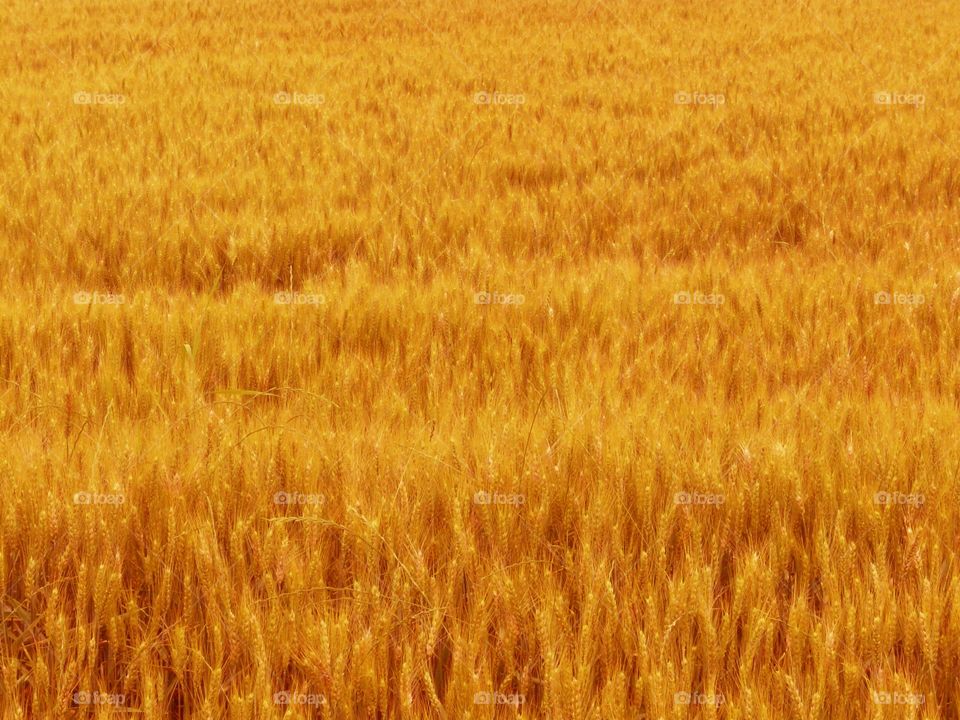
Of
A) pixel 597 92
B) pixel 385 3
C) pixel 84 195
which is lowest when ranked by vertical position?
pixel 84 195

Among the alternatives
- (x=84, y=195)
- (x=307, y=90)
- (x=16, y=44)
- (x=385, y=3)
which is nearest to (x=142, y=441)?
(x=84, y=195)

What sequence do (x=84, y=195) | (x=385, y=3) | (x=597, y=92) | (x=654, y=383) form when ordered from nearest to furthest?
(x=654, y=383) < (x=84, y=195) < (x=597, y=92) < (x=385, y=3)

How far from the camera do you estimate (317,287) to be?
294cm

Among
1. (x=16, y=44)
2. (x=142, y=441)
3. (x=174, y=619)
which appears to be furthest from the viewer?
(x=16, y=44)

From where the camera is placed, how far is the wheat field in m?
1.20

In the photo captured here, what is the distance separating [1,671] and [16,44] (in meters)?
8.43

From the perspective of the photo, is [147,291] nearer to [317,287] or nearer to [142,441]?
[317,287]

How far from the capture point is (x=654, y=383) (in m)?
2.15

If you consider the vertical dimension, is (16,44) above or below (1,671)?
above

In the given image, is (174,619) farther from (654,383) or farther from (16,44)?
(16,44)

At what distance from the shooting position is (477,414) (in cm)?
193

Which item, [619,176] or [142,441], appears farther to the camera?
[619,176]

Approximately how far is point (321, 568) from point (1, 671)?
1.49 feet

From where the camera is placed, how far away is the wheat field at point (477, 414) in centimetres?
120
